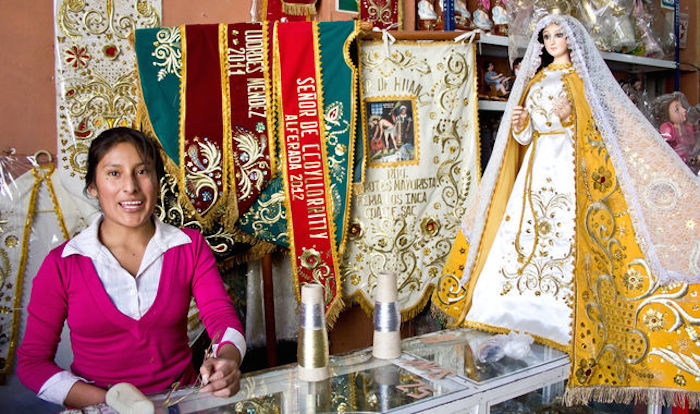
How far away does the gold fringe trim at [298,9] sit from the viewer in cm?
258

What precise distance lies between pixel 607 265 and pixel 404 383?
0.91 m

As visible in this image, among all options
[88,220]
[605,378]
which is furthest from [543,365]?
[88,220]

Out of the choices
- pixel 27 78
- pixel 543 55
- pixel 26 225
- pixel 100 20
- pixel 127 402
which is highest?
pixel 100 20

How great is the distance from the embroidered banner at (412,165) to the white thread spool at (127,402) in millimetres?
1389

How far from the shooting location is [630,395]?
177 centimetres

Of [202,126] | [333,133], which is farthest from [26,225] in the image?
[333,133]

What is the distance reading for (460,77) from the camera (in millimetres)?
2582

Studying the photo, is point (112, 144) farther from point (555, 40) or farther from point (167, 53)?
point (555, 40)

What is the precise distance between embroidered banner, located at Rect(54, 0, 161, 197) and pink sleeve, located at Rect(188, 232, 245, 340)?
3.38 ft

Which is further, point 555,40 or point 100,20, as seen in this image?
point 100,20

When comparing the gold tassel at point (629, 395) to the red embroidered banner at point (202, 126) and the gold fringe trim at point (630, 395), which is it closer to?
the gold fringe trim at point (630, 395)

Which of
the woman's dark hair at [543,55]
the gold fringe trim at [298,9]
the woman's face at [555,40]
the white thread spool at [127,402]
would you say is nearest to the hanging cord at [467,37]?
the woman's dark hair at [543,55]

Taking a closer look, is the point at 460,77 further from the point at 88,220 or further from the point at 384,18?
the point at 88,220

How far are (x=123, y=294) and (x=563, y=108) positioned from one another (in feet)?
5.39
